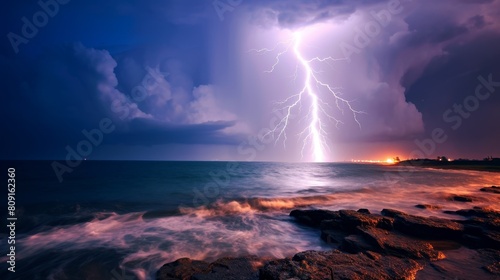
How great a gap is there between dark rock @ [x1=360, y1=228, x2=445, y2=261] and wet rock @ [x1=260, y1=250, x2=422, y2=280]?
74cm

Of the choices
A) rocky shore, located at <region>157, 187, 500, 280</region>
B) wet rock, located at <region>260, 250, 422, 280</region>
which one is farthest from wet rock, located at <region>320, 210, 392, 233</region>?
wet rock, located at <region>260, 250, 422, 280</region>

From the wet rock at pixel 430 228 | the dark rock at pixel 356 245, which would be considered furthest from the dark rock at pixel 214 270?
the wet rock at pixel 430 228

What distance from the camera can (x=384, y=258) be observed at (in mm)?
5801

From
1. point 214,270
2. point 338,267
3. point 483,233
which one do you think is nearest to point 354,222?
point 483,233

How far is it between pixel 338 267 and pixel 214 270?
2.86m

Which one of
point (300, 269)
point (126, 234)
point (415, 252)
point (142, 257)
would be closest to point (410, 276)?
point (415, 252)

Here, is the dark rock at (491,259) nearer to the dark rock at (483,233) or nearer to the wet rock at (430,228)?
the dark rock at (483,233)

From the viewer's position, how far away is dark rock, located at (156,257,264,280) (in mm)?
5340

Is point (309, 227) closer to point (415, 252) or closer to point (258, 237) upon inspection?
point (258, 237)

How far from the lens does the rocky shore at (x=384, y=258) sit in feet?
16.4

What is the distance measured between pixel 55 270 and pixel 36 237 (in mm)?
4731

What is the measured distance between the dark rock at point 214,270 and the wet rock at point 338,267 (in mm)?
839

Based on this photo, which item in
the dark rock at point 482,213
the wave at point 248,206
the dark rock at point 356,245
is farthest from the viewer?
the wave at point 248,206

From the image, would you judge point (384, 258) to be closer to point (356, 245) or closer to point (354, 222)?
point (356, 245)
